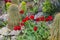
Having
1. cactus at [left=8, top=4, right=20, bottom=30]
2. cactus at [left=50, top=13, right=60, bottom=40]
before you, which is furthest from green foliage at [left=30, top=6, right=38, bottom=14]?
cactus at [left=50, top=13, right=60, bottom=40]

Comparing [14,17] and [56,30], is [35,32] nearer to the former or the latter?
[56,30]

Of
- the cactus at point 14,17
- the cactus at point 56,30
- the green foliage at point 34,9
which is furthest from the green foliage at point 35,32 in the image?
the green foliage at point 34,9

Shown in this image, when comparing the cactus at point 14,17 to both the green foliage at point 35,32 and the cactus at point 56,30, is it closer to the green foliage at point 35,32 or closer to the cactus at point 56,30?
the green foliage at point 35,32

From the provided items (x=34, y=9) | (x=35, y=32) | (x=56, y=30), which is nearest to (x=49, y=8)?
(x=34, y=9)

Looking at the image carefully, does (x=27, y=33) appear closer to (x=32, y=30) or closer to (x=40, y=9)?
(x=32, y=30)

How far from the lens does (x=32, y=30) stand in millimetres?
7137

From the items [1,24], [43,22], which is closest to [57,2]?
[1,24]

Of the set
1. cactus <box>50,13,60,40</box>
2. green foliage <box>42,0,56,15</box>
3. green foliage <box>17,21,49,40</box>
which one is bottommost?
green foliage <box>42,0,56,15</box>

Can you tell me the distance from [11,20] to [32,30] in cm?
233

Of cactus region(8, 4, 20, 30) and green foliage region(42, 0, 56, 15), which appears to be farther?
green foliage region(42, 0, 56, 15)

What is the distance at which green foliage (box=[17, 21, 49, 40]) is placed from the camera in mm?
6949

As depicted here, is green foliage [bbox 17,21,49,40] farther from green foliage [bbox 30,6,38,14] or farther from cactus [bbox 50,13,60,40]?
green foliage [bbox 30,6,38,14]

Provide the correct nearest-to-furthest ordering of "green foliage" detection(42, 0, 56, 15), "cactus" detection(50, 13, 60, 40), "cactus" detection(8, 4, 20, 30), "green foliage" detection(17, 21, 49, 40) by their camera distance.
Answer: "cactus" detection(50, 13, 60, 40) < "green foliage" detection(17, 21, 49, 40) < "cactus" detection(8, 4, 20, 30) < "green foliage" detection(42, 0, 56, 15)

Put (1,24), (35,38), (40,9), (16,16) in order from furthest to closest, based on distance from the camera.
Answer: (40,9) → (1,24) → (16,16) → (35,38)
